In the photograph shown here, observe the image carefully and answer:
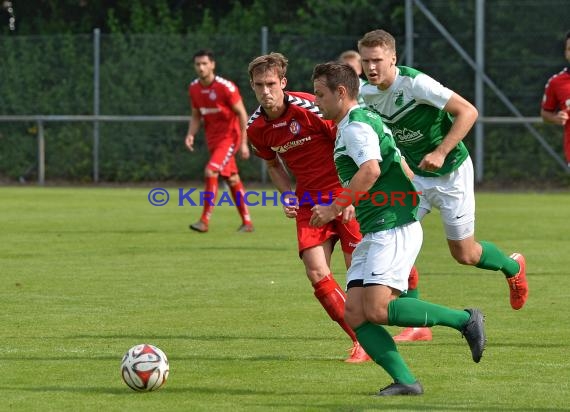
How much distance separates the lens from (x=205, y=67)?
16.7 m

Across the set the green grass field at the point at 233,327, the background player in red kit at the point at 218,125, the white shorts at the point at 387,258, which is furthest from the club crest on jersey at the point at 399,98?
the background player in red kit at the point at 218,125

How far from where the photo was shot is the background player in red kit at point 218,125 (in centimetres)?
1656

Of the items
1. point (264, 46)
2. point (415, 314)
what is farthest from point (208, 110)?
point (415, 314)

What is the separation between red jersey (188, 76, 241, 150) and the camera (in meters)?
17.0

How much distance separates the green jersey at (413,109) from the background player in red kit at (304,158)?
1.21ft

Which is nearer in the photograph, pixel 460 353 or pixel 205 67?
pixel 460 353

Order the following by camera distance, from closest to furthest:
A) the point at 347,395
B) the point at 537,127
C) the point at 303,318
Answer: the point at 347,395, the point at 303,318, the point at 537,127

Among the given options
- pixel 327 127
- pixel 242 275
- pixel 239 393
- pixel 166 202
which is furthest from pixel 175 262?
pixel 166 202

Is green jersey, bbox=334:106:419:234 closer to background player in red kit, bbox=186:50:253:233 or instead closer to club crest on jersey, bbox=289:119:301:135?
club crest on jersey, bbox=289:119:301:135

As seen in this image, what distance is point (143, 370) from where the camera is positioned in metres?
6.44

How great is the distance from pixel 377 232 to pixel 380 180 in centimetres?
27

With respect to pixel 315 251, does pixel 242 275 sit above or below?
below

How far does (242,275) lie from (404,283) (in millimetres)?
5472

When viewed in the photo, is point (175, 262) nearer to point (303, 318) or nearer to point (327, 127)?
point (303, 318)
